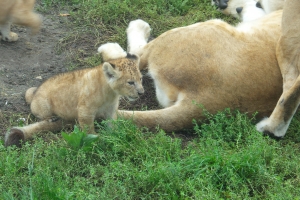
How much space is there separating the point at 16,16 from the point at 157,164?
8.62 ft

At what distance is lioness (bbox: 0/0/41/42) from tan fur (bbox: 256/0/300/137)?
2.58 meters

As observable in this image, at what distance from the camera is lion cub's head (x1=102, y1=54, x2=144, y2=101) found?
4.92m

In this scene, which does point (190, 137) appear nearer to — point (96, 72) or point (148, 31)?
point (96, 72)

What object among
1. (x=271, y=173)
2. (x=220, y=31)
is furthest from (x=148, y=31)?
(x=271, y=173)

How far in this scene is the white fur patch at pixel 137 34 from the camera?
21.0 ft

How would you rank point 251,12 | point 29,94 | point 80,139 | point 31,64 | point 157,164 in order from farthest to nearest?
point 251,12
point 31,64
point 29,94
point 80,139
point 157,164

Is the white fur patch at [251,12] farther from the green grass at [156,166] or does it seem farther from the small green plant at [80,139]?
the small green plant at [80,139]

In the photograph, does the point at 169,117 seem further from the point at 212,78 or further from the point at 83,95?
the point at 83,95

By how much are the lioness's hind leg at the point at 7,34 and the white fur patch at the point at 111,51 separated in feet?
3.15

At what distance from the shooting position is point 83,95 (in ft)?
16.7

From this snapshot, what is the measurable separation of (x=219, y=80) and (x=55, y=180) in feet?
5.36

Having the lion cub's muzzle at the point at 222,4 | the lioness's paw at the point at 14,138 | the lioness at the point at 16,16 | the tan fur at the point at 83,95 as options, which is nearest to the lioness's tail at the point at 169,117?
the tan fur at the point at 83,95

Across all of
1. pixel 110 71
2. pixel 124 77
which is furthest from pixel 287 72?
pixel 110 71

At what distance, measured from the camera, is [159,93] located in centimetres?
557
